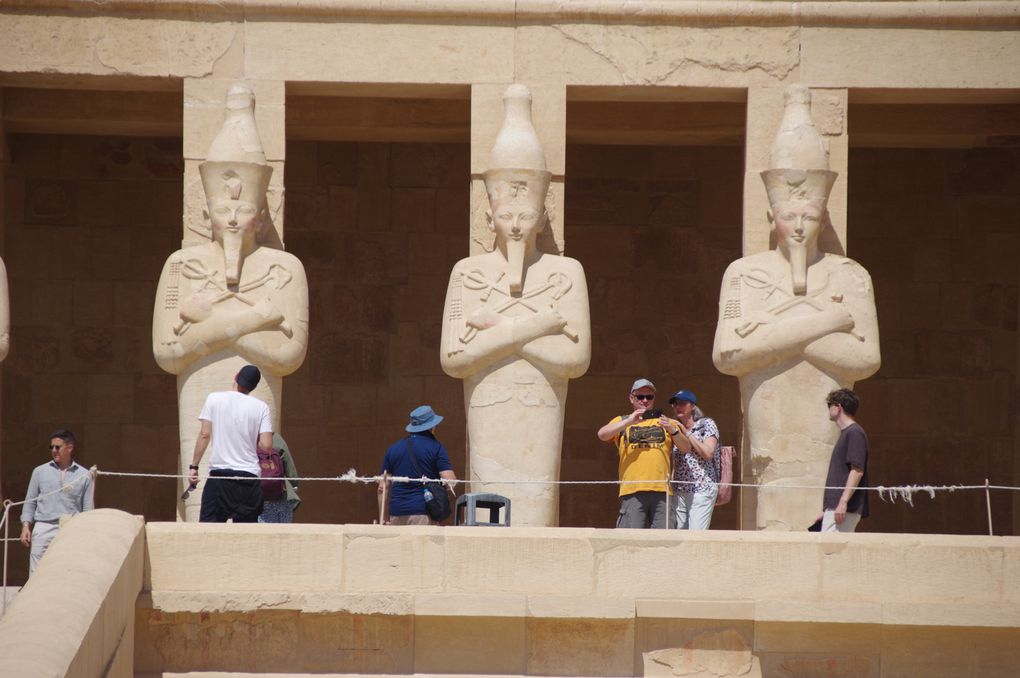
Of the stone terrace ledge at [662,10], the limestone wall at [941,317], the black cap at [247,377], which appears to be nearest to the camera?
the black cap at [247,377]

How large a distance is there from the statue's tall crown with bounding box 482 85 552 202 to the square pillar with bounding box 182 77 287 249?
4.30 ft

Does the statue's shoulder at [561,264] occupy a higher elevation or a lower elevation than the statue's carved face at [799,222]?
lower

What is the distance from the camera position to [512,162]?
1105 centimetres

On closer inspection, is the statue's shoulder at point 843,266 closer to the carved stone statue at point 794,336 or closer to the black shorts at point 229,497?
the carved stone statue at point 794,336

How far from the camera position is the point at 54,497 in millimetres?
10086

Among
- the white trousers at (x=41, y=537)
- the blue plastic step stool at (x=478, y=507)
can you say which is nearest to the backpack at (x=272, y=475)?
the blue plastic step stool at (x=478, y=507)

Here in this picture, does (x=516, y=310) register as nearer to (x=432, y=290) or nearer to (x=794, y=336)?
(x=794, y=336)

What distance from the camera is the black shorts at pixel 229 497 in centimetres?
914

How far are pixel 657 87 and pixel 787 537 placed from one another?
3.97 m

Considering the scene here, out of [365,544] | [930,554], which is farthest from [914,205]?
[365,544]

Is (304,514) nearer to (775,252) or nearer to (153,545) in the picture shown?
(775,252)

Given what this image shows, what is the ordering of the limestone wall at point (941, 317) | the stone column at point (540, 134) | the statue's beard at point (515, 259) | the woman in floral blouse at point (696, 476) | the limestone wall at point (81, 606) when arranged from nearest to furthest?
1. the limestone wall at point (81, 606)
2. the woman in floral blouse at point (696, 476)
3. the statue's beard at point (515, 259)
4. the stone column at point (540, 134)
5. the limestone wall at point (941, 317)

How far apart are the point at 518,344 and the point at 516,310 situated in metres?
0.22

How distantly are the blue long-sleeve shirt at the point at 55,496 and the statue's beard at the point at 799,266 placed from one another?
4.00 metres
